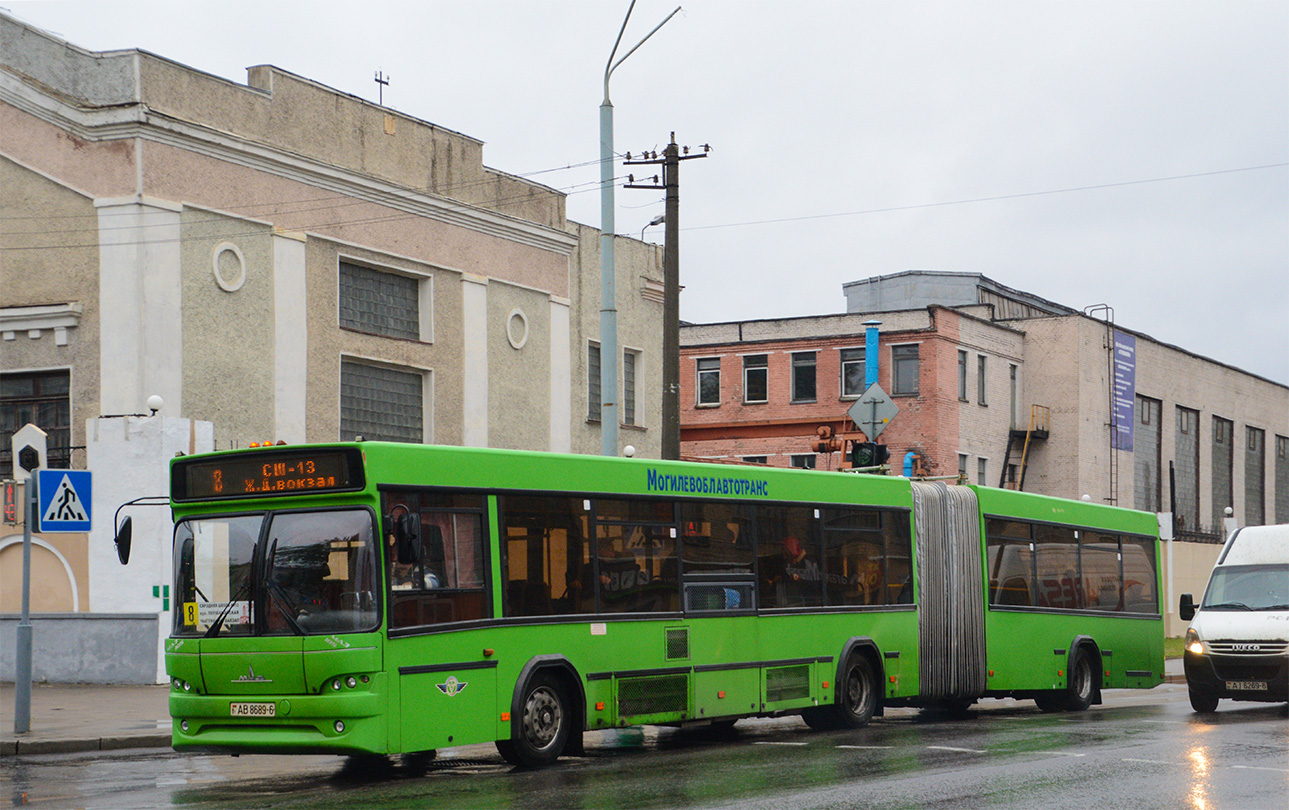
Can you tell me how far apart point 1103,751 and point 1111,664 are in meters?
8.62

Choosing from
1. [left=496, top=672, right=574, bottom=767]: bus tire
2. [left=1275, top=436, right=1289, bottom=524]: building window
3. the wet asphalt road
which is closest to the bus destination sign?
the wet asphalt road

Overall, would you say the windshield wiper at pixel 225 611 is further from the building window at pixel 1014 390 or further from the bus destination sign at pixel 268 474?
the building window at pixel 1014 390

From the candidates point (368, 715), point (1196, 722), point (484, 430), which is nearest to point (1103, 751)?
point (1196, 722)

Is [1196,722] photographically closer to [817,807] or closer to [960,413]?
[817,807]

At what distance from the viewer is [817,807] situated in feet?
34.3

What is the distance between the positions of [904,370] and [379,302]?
1156 inches

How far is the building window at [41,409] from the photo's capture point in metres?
23.2

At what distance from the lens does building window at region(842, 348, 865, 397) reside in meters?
54.3

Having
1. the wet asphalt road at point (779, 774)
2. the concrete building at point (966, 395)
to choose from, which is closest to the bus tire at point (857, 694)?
the wet asphalt road at point (779, 774)

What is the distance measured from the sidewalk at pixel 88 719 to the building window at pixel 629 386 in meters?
13.7

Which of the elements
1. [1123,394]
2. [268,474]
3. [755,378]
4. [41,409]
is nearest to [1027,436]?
[1123,394]

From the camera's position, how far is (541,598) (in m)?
13.8

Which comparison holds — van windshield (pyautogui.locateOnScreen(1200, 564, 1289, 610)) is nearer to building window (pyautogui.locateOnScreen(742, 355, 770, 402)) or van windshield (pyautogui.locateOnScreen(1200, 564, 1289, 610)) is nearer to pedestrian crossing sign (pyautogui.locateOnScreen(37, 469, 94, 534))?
pedestrian crossing sign (pyautogui.locateOnScreen(37, 469, 94, 534))

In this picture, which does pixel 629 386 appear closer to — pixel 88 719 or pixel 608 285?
pixel 608 285
